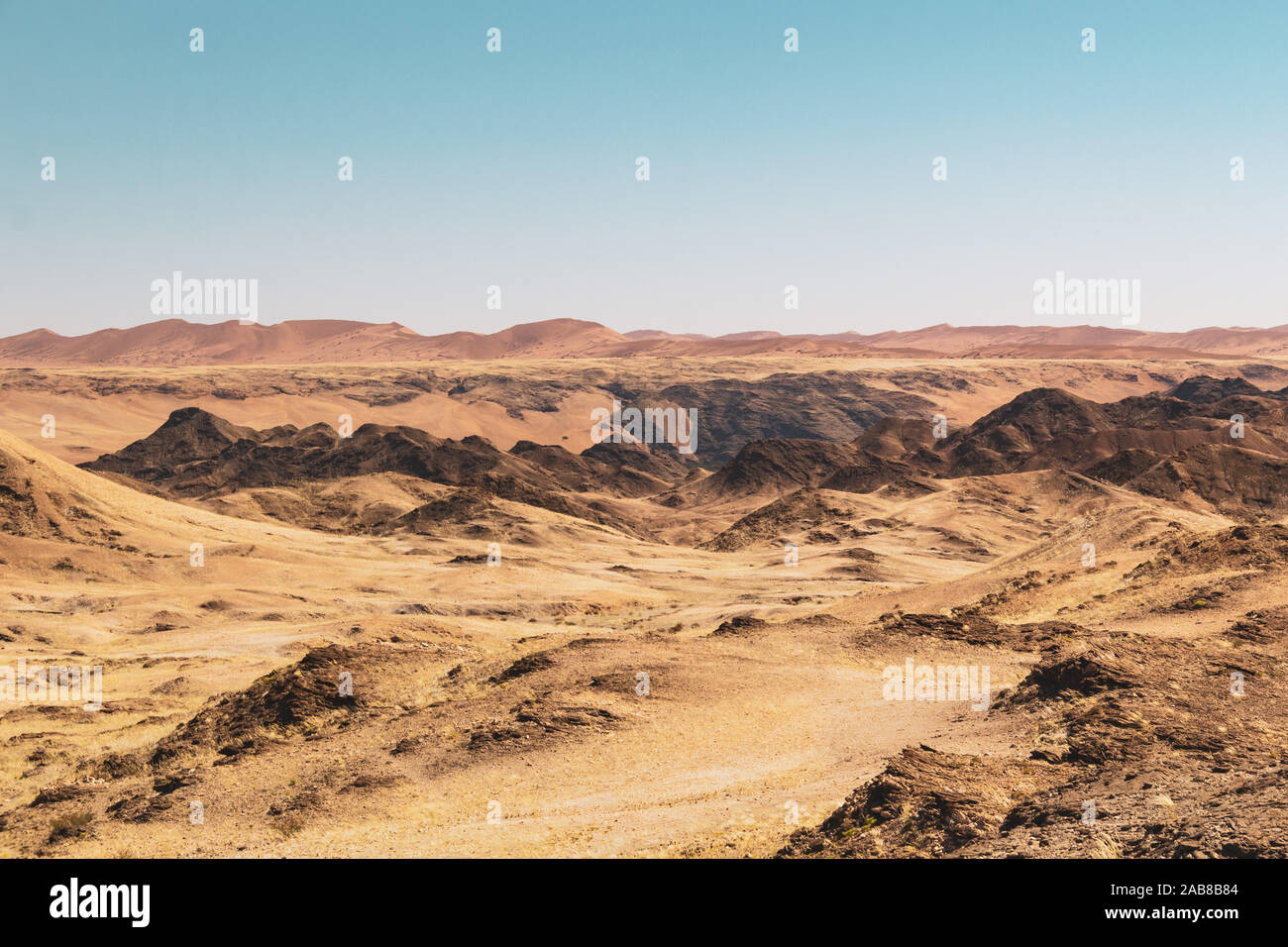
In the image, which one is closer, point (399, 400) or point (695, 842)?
point (695, 842)

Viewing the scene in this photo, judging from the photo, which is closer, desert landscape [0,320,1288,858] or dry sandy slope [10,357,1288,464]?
desert landscape [0,320,1288,858]

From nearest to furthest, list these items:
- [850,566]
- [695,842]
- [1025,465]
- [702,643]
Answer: [695,842] < [702,643] < [850,566] < [1025,465]

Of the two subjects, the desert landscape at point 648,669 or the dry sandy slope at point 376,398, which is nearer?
the desert landscape at point 648,669

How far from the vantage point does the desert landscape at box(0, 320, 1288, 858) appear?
1755 cm

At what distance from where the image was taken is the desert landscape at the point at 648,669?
17547mm

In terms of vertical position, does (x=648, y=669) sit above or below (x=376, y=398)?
below

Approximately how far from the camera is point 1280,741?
767 inches

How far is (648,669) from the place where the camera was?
27922mm

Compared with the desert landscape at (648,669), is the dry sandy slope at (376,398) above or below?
above

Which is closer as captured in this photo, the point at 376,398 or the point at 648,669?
the point at 648,669

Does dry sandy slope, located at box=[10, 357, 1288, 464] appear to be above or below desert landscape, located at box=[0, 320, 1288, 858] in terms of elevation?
above

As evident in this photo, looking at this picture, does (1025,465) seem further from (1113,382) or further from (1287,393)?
(1113,382)
